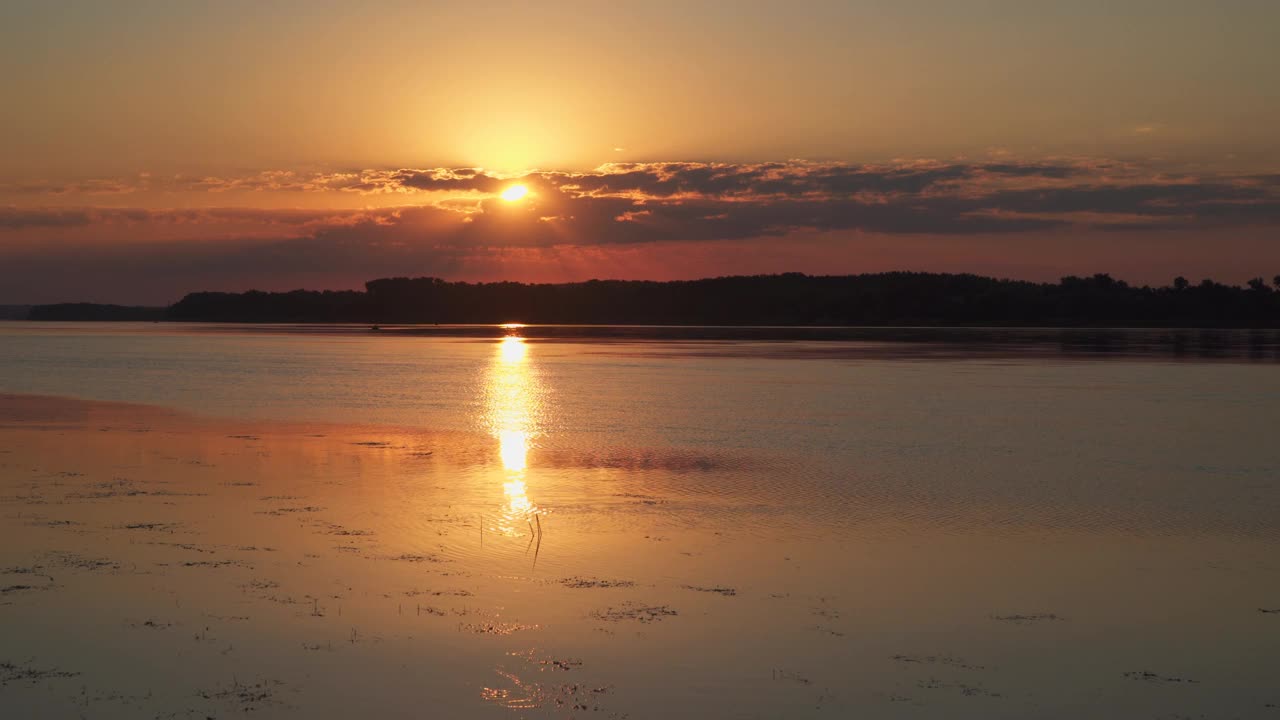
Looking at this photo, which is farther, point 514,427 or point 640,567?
point 514,427

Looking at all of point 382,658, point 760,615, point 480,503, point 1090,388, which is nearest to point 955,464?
point 480,503

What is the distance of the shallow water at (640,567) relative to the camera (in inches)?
309

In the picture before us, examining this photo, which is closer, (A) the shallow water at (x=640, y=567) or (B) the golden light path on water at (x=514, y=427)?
(A) the shallow water at (x=640, y=567)

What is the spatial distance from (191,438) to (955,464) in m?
15.1

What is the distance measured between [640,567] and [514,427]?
1463 centimetres

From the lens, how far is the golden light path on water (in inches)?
565

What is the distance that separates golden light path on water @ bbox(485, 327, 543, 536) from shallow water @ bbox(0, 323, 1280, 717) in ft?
0.47

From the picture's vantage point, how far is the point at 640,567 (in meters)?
11.4

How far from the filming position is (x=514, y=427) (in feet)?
84.4

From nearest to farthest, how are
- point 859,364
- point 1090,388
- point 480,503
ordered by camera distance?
point 480,503 → point 1090,388 → point 859,364

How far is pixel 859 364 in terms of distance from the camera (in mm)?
52312

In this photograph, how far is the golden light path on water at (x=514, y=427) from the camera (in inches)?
565

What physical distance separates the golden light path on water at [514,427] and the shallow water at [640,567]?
5.6 inches

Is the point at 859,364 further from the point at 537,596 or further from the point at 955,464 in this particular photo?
the point at 537,596
